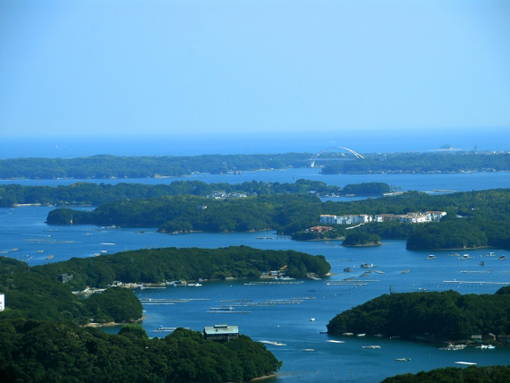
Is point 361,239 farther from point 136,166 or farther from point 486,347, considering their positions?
point 136,166

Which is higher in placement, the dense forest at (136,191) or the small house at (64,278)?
the dense forest at (136,191)

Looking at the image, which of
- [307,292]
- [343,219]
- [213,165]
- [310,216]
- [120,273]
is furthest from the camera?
[213,165]

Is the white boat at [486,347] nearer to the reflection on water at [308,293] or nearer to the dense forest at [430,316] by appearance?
the reflection on water at [308,293]

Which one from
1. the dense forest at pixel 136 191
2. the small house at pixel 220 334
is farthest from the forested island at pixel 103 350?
the dense forest at pixel 136 191

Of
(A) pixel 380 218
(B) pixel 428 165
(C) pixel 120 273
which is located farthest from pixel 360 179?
(C) pixel 120 273

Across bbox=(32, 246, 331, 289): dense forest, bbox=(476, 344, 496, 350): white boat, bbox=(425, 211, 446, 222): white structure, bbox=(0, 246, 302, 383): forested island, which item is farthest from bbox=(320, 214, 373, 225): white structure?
bbox=(476, 344, 496, 350): white boat

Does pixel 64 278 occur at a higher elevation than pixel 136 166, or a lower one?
lower
